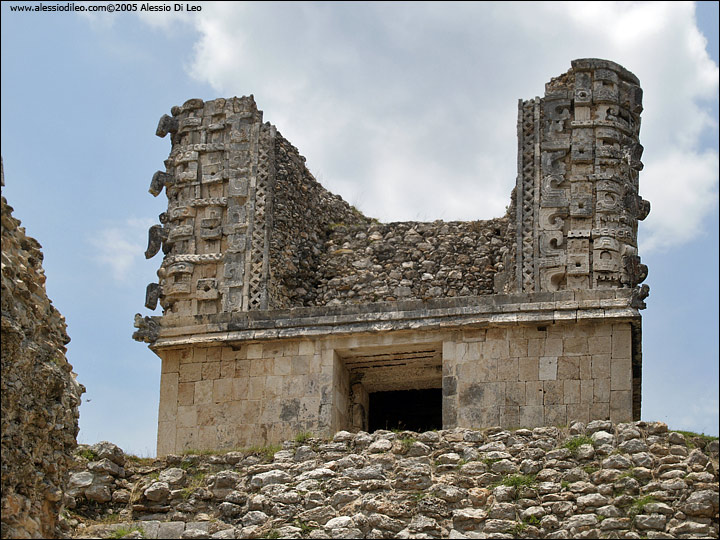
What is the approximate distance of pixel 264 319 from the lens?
68.2 feet

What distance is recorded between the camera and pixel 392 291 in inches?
880

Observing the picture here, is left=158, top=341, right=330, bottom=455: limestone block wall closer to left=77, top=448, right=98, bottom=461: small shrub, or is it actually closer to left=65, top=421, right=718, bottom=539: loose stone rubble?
left=65, top=421, right=718, bottom=539: loose stone rubble

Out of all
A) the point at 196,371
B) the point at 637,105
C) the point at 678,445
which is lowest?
the point at 678,445

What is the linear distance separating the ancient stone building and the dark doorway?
0.03 m

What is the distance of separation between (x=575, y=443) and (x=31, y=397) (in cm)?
534

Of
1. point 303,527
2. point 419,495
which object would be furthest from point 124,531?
point 419,495

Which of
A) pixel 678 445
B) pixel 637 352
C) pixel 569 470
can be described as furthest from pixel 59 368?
pixel 637 352

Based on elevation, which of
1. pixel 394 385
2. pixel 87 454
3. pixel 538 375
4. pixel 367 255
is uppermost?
pixel 367 255

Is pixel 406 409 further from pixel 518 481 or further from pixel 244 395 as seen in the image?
pixel 518 481

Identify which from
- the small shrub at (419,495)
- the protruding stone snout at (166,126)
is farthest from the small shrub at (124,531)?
the protruding stone snout at (166,126)

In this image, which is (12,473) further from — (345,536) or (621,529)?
(621,529)

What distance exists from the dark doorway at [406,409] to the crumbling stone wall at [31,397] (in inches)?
304

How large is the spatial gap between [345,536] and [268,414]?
511 cm

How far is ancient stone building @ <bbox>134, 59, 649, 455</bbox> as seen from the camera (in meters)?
19.9
